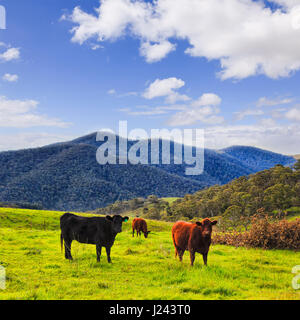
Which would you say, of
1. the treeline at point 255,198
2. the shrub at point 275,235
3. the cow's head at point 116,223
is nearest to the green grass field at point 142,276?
the cow's head at point 116,223

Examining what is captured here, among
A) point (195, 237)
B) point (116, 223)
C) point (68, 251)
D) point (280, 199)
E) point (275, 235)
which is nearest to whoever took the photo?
point (195, 237)

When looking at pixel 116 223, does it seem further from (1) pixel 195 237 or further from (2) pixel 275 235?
(2) pixel 275 235

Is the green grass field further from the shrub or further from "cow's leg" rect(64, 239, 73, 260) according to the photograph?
the shrub

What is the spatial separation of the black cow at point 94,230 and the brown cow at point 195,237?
2.65 m

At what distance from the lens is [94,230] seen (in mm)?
12375

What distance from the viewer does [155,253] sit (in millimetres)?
14227

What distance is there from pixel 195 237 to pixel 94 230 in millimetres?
4790

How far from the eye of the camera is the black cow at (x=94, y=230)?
12095 millimetres

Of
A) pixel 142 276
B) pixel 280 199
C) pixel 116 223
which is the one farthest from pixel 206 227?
pixel 280 199

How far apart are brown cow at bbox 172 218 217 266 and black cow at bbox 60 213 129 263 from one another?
2645 millimetres

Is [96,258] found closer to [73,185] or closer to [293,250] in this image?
[293,250]

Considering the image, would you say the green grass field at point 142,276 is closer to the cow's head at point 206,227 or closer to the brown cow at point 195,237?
the brown cow at point 195,237
